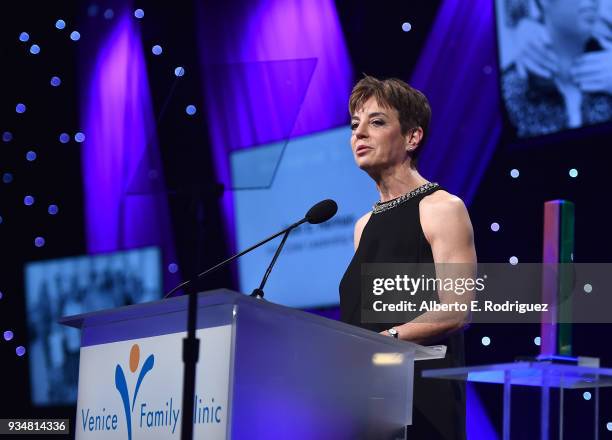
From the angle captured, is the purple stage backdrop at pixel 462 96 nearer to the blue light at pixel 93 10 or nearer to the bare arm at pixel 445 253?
the bare arm at pixel 445 253

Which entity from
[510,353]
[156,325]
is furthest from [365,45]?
[156,325]

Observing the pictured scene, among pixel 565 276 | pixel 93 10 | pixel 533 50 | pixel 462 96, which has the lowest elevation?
pixel 565 276

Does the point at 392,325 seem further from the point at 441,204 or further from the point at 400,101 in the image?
the point at 400,101

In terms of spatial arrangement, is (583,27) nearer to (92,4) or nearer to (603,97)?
(603,97)

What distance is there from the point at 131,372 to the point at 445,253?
2.55 feet

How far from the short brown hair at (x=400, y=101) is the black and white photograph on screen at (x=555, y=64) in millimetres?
734

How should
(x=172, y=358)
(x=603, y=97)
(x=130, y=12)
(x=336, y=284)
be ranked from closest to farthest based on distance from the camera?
(x=172, y=358)
(x=603, y=97)
(x=336, y=284)
(x=130, y=12)

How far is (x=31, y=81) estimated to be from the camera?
15.1ft

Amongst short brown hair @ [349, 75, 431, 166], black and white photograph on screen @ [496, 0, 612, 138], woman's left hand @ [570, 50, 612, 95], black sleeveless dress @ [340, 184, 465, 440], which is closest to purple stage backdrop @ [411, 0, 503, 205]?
black and white photograph on screen @ [496, 0, 612, 138]

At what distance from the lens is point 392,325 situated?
7.29 ft

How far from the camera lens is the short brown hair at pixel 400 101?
97.0 inches

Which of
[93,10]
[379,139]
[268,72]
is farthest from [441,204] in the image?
[93,10]

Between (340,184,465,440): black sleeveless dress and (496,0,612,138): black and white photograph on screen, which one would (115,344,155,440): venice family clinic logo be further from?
(496,0,612,138): black and white photograph on screen

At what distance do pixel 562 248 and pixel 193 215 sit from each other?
61cm
